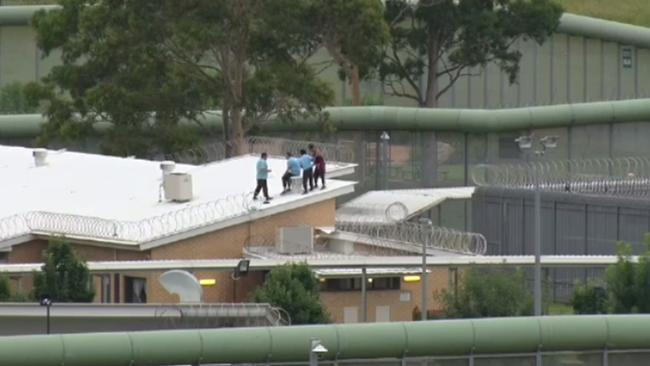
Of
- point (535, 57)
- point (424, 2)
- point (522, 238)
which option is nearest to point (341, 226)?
point (522, 238)

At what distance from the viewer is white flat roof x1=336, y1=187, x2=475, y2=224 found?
69.4 metres

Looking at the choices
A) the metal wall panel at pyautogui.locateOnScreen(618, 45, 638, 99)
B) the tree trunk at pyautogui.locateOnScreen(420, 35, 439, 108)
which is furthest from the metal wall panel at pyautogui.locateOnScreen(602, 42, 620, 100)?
the tree trunk at pyautogui.locateOnScreen(420, 35, 439, 108)

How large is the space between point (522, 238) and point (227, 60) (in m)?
11.5

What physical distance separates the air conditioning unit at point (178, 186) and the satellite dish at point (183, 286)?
11.9 metres

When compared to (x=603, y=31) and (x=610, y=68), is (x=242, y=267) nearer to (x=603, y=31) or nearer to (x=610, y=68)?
(x=603, y=31)

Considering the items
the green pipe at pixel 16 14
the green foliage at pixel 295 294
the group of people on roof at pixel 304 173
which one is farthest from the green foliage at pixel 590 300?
the green pipe at pixel 16 14

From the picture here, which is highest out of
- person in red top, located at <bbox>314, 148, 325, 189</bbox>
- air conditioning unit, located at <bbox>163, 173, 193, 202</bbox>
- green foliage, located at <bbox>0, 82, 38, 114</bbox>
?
green foliage, located at <bbox>0, 82, 38, 114</bbox>

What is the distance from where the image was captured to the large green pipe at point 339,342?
127 feet

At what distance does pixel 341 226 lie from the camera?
66.4 metres

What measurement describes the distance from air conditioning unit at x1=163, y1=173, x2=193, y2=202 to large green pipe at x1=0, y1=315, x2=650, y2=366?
22115 mm

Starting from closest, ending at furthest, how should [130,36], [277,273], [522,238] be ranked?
1. [277,273]
2. [522,238]
3. [130,36]

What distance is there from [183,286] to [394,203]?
1942cm

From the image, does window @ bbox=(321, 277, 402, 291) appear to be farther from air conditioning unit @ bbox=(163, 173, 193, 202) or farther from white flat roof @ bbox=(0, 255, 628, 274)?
air conditioning unit @ bbox=(163, 173, 193, 202)

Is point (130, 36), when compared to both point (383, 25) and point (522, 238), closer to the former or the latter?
point (383, 25)
